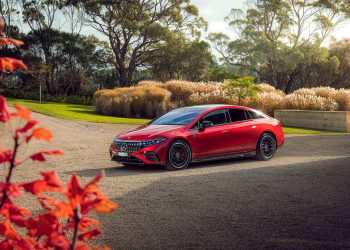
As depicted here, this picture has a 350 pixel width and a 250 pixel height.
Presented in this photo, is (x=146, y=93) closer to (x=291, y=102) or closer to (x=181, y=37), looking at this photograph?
Result: (x=291, y=102)

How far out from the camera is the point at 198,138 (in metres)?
11.1

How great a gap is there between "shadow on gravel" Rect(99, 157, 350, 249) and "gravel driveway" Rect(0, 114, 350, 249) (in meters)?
0.01

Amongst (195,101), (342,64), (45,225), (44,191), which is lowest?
(45,225)

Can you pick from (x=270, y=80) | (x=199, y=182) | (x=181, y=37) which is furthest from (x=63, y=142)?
(x=270, y=80)

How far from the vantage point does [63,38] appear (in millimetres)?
54000

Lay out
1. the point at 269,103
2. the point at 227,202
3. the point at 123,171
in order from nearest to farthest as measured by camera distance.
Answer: the point at 227,202
the point at 123,171
the point at 269,103

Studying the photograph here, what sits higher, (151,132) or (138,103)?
(138,103)

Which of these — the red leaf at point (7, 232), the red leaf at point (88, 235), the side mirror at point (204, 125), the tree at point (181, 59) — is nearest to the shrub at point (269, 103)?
Answer: the side mirror at point (204, 125)

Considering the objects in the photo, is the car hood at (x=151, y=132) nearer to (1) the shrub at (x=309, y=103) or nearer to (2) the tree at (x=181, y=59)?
(1) the shrub at (x=309, y=103)

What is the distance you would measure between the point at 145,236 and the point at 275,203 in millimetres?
2531

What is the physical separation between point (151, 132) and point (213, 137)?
156 cm

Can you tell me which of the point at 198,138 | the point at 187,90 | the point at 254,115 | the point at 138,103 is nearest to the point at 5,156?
the point at 198,138

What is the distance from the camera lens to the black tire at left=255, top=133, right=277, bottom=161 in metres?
12.3

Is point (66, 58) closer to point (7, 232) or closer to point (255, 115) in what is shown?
point (255, 115)
